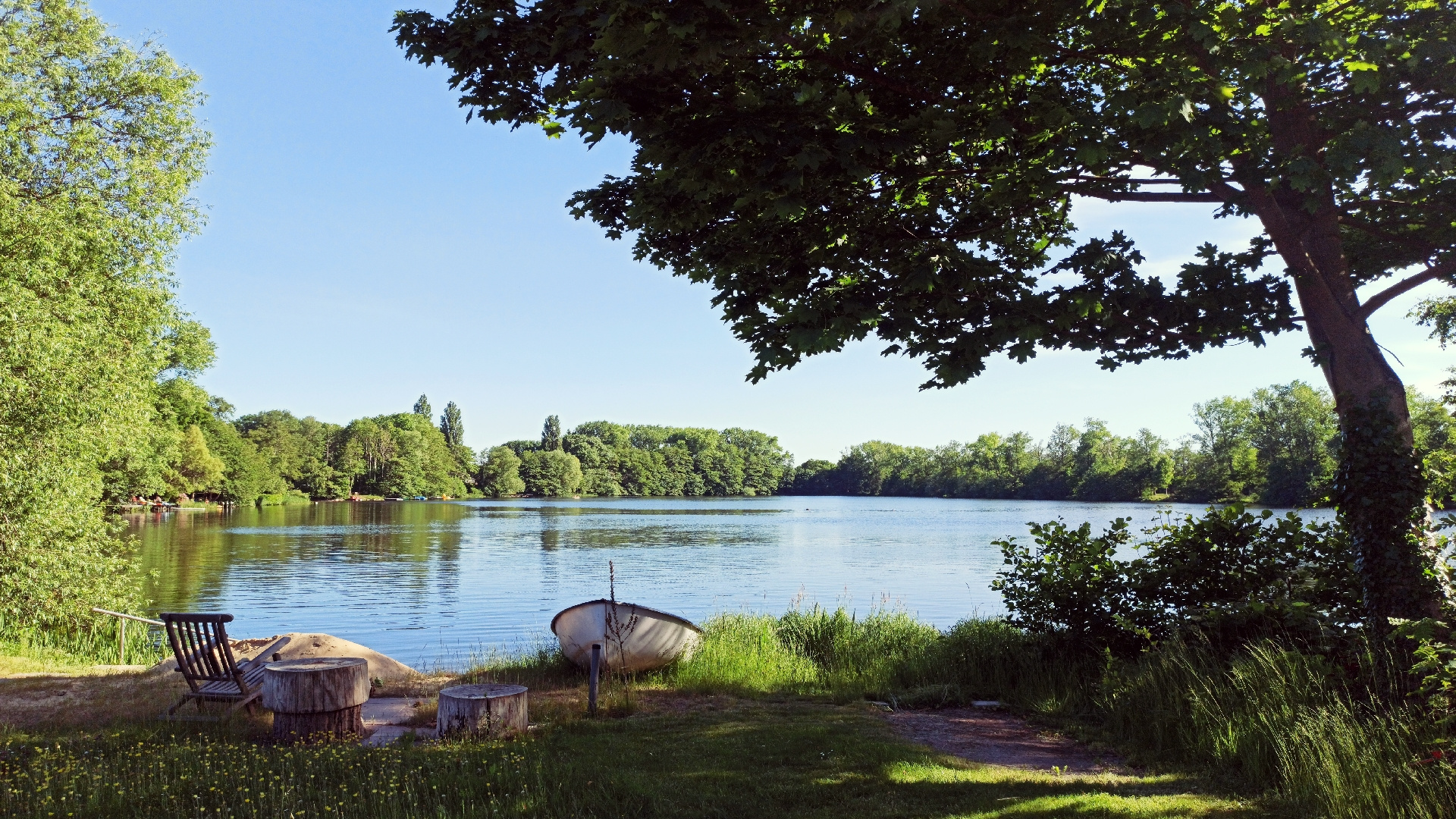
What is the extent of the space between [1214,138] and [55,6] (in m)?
21.6

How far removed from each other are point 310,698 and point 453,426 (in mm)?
138552

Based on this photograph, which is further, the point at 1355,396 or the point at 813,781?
the point at 1355,396

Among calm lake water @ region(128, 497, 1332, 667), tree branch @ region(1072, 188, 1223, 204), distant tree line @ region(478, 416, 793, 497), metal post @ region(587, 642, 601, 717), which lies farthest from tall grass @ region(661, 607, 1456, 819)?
distant tree line @ region(478, 416, 793, 497)

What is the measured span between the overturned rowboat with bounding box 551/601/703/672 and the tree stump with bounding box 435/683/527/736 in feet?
9.88

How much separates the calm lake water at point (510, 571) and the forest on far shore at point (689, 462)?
4402mm

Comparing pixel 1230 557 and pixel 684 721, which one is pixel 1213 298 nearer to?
pixel 1230 557

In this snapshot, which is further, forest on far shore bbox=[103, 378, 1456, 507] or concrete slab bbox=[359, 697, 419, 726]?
forest on far shore bbox=[103, 378, 1456, 507]

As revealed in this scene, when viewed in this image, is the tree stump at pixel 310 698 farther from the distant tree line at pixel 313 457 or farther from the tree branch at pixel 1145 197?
the distant tree line at pixel 313 457

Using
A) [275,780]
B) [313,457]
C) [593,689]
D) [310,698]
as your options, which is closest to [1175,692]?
[593,689]

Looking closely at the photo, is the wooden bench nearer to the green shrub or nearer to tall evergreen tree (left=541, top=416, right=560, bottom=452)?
the green shrub

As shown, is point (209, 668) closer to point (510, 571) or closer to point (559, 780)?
point (559, 780)

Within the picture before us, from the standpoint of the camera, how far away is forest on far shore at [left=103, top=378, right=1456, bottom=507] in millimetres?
53531

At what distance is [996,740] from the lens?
7.86 m

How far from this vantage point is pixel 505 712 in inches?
295
